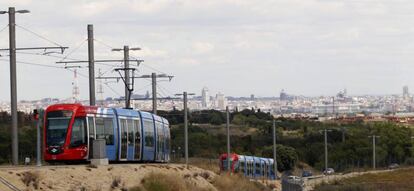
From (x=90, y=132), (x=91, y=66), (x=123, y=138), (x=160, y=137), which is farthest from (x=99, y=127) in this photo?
(x=91, y=66)

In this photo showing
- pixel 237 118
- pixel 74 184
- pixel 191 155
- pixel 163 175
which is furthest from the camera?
pixel 237 118

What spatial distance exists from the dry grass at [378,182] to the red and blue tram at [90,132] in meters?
35.5

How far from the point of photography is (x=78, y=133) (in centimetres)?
4650

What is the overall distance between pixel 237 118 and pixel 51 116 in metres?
134

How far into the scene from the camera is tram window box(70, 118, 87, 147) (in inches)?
1818

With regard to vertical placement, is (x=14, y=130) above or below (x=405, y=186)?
above

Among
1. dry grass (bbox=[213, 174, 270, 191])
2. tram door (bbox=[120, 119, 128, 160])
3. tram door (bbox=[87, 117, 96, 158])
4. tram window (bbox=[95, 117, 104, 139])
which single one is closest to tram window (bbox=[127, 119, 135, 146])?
tram door (bbox=[120, 119, 128, 160])

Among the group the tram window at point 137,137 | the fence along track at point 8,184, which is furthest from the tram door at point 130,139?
the fence along track at point 8,184

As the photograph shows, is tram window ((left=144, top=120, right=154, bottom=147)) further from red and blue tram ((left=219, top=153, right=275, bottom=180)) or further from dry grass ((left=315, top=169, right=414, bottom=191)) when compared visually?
dry grass ((left=315, top=169, right=414, bottom=191))

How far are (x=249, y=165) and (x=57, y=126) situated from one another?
3866 centimetres

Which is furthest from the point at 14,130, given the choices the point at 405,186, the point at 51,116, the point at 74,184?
the point at 405,186

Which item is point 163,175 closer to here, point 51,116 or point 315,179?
point 51,116

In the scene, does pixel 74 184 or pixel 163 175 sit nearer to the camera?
pixel 74 184

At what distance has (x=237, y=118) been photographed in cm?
18062
